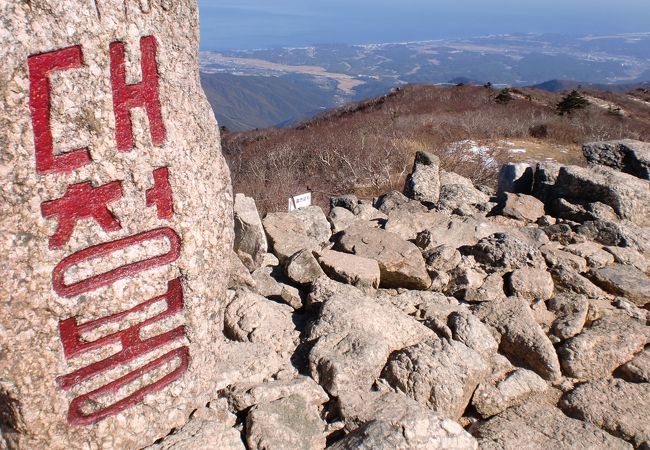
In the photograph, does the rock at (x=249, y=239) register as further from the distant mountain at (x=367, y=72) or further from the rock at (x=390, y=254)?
the distant mountain at (x=367, y=72)

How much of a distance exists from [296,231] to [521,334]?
198 centimetres

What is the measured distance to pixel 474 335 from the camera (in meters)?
3.36

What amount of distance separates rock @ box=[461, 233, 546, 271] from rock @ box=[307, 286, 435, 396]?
1198 millimetres

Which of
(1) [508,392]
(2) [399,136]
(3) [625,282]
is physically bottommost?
(2) [399,136]

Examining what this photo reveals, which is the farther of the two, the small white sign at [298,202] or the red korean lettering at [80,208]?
the small white sign at [298,202]

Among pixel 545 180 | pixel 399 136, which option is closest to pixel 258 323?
pixel 545 180

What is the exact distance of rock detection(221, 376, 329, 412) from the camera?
2.75 meters

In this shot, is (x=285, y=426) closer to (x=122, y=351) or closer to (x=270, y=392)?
(x=270, y=392)

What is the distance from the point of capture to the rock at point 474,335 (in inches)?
131

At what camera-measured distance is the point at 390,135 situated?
16547 mm

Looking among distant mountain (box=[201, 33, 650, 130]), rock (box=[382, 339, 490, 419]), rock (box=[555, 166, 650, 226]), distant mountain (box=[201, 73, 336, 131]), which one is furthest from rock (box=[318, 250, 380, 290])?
distant mountain (box=[201, 73, 336, 131])

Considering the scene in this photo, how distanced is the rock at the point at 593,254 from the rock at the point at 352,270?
76.5 inches

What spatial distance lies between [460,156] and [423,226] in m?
7.87

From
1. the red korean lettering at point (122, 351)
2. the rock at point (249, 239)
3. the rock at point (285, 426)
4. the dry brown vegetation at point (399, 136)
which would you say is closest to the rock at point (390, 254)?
the rock at point (249, 239)
